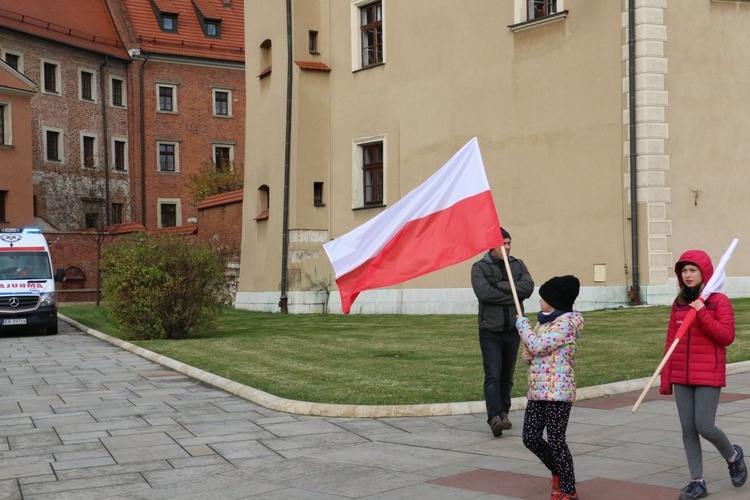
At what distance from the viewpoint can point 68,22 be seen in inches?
2202

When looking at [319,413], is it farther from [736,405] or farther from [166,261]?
[166,261]

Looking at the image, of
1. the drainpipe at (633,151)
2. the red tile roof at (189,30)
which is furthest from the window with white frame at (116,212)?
the drainpipe at (633,151)

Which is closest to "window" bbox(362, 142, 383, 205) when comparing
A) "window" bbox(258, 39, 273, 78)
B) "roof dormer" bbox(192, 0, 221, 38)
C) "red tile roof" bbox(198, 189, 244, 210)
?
"window" bbox(258, 39, 273, 78)

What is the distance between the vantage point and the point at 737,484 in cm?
661

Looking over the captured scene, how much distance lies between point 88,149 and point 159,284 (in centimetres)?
3742

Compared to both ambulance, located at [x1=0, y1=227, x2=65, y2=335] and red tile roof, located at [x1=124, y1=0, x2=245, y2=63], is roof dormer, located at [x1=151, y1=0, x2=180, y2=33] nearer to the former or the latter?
red tile roof, located at [x1=124, y1=0, x2=245, y2=63]

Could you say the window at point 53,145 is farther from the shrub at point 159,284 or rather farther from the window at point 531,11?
→ the window at point 531,11

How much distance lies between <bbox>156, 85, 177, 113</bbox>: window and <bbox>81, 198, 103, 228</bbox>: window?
23.3 feet

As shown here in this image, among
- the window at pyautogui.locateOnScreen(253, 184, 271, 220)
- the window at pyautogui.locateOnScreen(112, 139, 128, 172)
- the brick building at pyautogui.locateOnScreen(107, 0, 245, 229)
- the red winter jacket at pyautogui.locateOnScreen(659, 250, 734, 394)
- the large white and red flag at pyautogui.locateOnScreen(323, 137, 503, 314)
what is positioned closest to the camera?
the red winter jacket at pyautogui.locateOnScreen(659, 250, 734, 394)

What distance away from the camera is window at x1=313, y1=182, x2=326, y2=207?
30.6 metres

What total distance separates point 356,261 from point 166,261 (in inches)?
529

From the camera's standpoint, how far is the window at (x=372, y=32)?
29.3m

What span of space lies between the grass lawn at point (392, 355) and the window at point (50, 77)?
33.9m

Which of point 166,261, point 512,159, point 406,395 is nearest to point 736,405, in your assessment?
point 406,395
